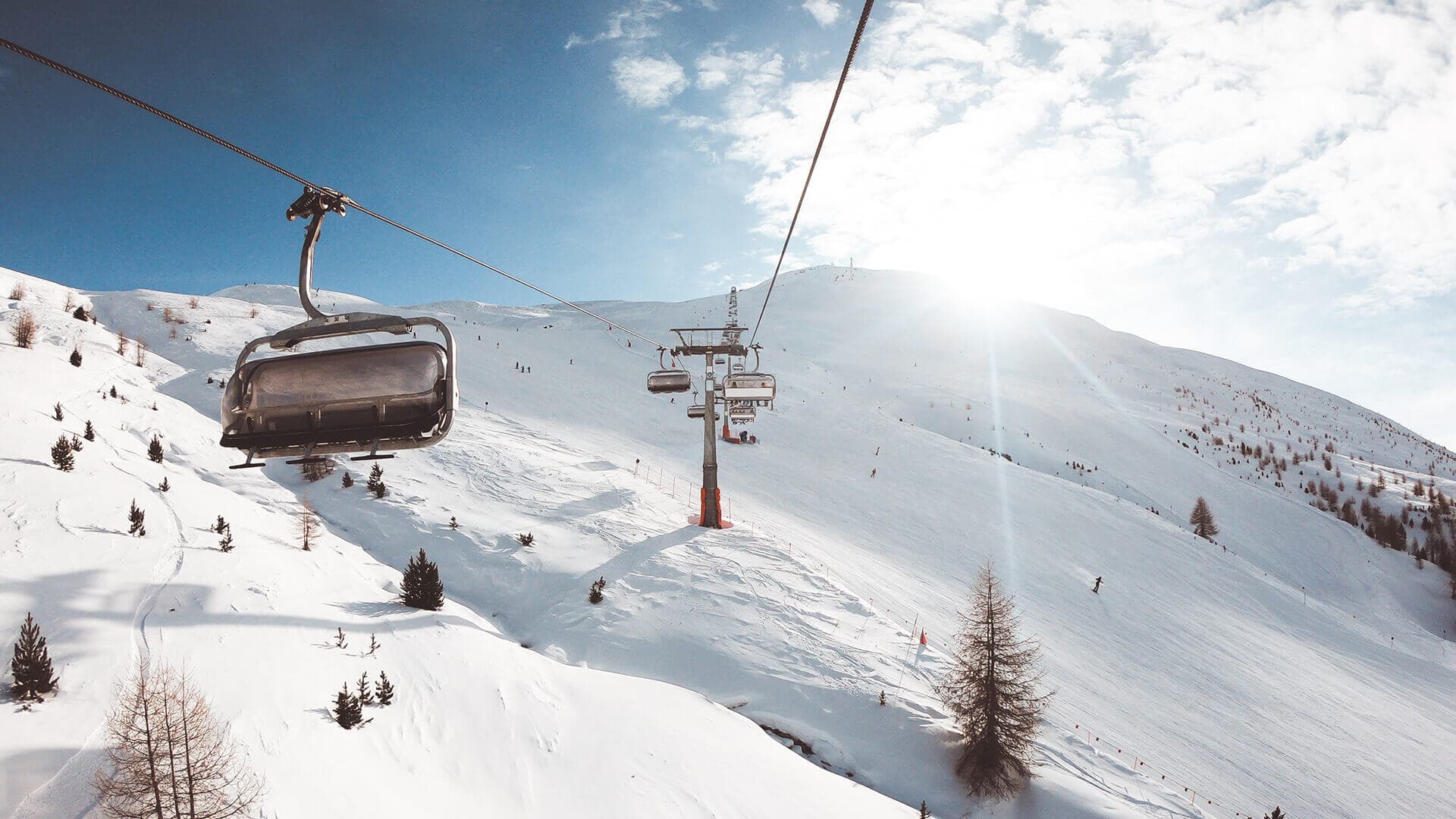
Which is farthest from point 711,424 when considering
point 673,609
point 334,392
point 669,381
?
point 334,392

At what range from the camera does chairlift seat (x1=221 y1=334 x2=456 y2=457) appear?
14.1ft

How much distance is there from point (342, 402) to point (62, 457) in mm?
11702

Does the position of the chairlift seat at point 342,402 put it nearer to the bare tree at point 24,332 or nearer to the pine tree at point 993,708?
the pine tree at point 993,708

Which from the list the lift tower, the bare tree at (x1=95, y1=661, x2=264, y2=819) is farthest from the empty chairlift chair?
the bare tree at (x1=95, y1=661, x2=264, y2=819)

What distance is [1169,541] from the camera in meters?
29.7

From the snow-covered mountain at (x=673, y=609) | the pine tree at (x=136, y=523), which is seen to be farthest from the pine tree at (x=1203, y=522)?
the pine tree at (x=136, y=523)

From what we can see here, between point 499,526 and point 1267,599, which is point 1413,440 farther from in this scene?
point 499,526

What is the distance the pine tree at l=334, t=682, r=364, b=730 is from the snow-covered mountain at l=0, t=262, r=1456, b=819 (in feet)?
1.02

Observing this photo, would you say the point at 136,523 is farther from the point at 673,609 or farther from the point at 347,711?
the point at 673,609

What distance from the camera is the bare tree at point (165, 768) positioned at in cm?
507

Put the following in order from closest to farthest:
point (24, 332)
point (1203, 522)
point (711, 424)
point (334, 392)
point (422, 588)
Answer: point (334, 392) → point (422, 588) → point (24, 332) → point (711, 424) → point (1203, 522)

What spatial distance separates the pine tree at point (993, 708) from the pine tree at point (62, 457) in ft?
61.8

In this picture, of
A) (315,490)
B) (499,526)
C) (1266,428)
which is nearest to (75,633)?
(499,526)

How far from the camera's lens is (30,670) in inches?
237
